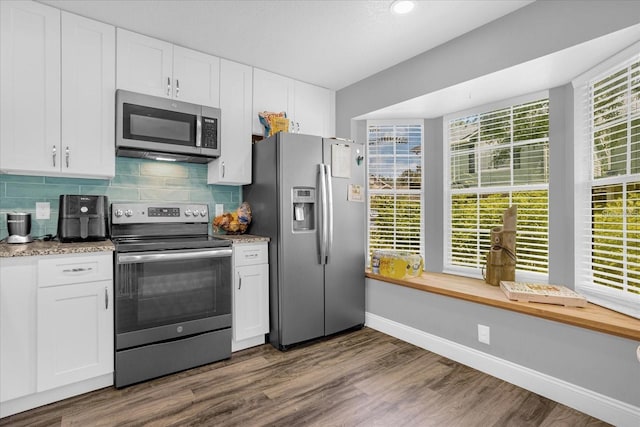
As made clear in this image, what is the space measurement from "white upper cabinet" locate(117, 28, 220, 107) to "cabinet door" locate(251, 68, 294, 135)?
0.37 meters

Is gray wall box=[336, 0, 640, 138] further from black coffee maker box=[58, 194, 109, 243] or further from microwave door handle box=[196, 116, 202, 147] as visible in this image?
black coffee maker box=[58, 194, 109, 243]

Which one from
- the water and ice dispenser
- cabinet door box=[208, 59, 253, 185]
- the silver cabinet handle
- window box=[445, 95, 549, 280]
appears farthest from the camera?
cabinet door box=[208, 59, 253, 185]

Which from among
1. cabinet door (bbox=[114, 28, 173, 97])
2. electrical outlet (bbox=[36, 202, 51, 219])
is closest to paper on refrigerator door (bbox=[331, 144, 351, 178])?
cabinet door (bbox=[114, 28, 173, 97])

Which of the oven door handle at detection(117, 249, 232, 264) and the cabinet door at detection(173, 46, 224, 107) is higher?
the cabinet door at detection(173, 46, 224, 107)

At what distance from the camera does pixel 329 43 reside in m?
2.68

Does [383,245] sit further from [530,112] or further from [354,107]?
[530,112]

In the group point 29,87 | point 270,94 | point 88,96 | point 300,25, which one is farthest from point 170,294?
point 300,25

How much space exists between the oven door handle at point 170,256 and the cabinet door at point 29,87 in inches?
31.5

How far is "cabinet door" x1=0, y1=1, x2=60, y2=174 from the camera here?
2.09 metres

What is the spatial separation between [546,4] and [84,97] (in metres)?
3.11

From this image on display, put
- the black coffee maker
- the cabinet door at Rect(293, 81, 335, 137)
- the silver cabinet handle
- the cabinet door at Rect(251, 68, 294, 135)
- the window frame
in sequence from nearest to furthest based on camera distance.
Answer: the silver cabinet handle
the black coffee maker
the cabinet door at Rect(251, 68, 294, 135)
the window frame
the cabinet door at Rect(293, 81, 335, 137)

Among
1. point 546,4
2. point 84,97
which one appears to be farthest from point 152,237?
point 546,4

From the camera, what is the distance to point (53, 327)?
1.96 m

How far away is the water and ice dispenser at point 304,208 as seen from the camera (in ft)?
9.26
